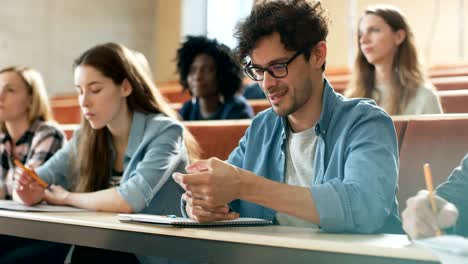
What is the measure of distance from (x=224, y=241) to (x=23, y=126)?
1900mm

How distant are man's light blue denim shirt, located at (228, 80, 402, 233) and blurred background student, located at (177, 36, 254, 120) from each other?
1761mm

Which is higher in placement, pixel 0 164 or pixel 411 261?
pixel 411 261

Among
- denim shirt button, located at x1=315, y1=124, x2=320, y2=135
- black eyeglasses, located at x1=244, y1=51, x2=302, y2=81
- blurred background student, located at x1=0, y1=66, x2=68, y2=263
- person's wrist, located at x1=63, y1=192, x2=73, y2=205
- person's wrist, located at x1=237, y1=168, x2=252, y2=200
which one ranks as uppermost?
black eyeglasses, located at x1=244, y1=51, x2=302, y2=81

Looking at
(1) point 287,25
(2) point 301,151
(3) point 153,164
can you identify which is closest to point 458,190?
(2) point 301,151

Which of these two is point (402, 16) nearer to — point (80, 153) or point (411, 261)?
point (80, 153)

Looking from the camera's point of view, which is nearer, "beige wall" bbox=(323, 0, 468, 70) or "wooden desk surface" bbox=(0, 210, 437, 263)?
"wooden desk surface" bbox=(0, 210, 437, 263)

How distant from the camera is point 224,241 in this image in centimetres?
118

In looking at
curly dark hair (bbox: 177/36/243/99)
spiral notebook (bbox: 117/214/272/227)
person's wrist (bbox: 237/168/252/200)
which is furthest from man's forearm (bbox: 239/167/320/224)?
curly dark hair (bbox: 177/36/243/99)

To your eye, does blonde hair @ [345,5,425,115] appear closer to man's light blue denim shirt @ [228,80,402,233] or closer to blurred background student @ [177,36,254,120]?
blurred background student @ [177,36,254,120]

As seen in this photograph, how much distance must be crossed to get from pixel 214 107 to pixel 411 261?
9.09 feet

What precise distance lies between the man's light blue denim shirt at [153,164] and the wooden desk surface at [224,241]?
15.9 inches

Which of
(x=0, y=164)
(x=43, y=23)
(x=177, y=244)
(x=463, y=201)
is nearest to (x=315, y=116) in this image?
(x=463, y=201)

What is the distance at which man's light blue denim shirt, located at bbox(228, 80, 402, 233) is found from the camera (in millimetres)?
1296

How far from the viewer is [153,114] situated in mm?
2314
